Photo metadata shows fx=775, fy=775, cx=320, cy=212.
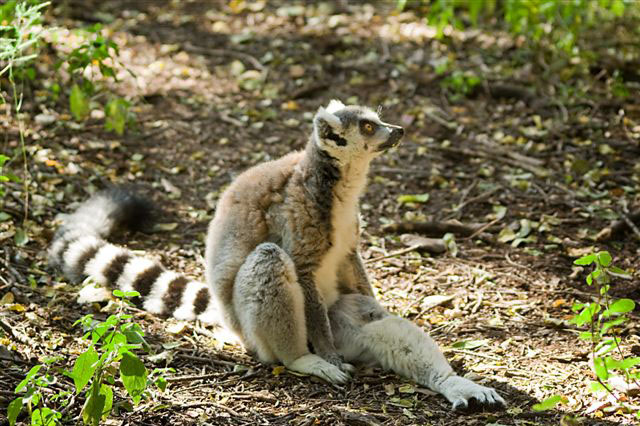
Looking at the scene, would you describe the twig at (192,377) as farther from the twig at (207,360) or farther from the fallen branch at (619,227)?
the fallen branch at (619,227)

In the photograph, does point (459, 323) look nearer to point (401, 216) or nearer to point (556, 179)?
point (401, 216)

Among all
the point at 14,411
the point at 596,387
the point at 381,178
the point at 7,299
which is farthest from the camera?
the point at 381,178

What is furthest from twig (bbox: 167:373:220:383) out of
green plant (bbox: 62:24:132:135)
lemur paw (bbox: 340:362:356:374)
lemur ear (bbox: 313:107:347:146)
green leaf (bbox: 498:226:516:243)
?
green leaf (bbox: 498:226:516:243)

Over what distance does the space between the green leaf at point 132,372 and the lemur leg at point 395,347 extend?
150 cm

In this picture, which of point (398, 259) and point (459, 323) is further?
point (398, 259)

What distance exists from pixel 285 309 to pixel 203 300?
0.88m

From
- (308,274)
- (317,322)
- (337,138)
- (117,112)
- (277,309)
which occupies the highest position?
(337,138)

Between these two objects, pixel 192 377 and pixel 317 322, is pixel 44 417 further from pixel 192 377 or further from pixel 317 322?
pixel 317 322

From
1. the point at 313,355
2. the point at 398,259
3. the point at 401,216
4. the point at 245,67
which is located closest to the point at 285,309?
the point at 313,355

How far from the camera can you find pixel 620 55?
8.74 metres

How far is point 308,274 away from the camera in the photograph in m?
4.38

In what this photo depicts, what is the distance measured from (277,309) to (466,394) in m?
1.10

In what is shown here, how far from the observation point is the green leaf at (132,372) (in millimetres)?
3244

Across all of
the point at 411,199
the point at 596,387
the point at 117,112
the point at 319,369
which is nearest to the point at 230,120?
the point at 117,112
